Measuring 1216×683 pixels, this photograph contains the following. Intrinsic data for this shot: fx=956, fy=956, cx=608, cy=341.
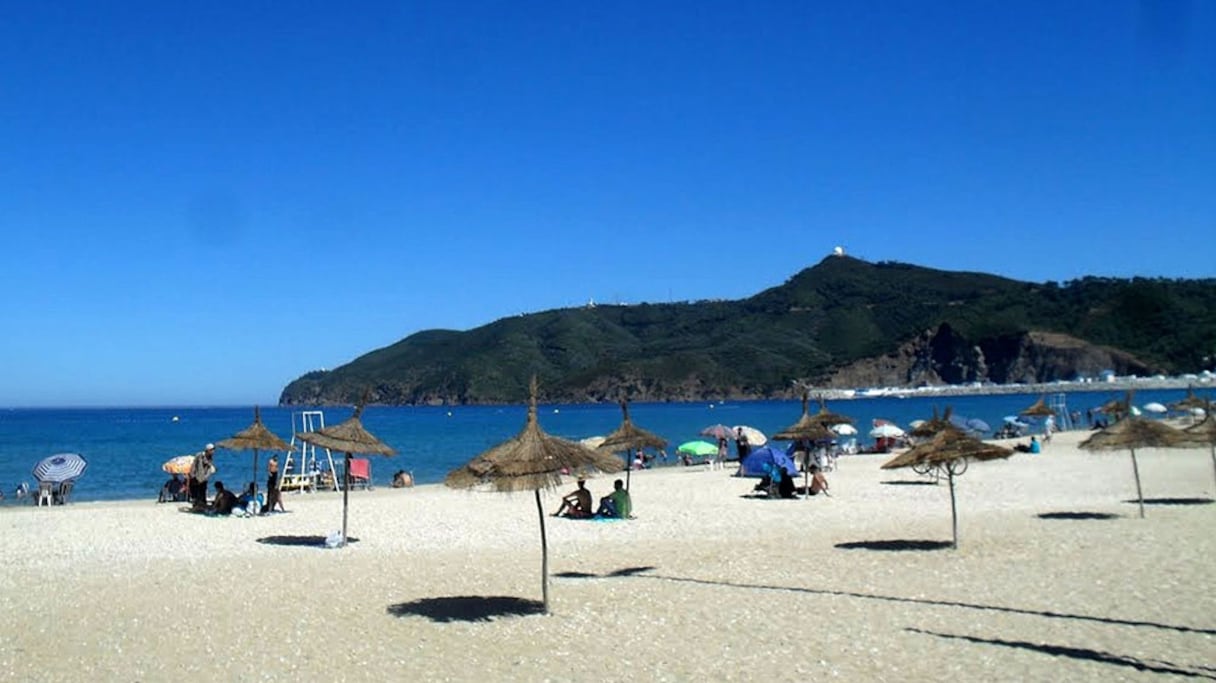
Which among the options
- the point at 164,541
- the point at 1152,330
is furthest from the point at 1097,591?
the point at 1152,330

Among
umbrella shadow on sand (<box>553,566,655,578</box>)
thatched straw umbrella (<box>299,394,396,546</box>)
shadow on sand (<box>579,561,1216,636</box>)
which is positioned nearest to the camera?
shadow on sand (<box>579,561,1216,636</box>)

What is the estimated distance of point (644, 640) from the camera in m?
8.59

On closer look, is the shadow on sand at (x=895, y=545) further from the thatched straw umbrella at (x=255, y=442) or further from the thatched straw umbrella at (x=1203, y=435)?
the thatched straw umbrella at (x=255, y=442)

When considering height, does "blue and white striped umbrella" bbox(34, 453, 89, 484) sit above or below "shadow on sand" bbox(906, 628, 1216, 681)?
above

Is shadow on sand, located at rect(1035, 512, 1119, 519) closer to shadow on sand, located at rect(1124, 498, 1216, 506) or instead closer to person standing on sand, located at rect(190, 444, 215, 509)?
shadow on sand, located at rect(1124, 498, 1216, 506)

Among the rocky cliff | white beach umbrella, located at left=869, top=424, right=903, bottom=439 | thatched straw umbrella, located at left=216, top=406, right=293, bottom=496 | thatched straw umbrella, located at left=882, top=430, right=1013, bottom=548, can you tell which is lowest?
white beach umbrella, located at left=869, top=424, right=903, bottom=439

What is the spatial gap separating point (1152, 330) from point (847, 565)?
Answer: 468 ft

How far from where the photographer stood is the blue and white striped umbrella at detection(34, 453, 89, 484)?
2438cm

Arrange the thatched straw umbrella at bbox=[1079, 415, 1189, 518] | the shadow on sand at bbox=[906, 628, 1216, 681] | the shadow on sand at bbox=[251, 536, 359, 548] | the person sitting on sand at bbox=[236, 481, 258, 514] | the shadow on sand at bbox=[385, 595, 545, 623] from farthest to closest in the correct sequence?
the person sitting on sand at bbox=[236, 481, 258, 514]
the thatched straw umbrella at bbox=[1079, 415, 1189, 518]
the shadow on sand at bbox=[251, 536, 359, 548]
the shadow on sand at bbox=[385, 595, 545, 623]
the shadow on sand at bbox=[906, 628, 1216, 681]

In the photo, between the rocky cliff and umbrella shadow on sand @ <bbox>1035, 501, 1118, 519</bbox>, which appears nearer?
umbrella shadow on sand @ <bbox>1035, 501, 1118, 519</bbox>

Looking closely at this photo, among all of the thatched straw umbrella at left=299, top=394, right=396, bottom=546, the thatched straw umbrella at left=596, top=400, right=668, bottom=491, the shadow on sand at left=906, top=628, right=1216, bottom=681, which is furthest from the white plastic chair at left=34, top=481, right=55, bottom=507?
the shadow on sand at left=906, top=628, right=1216, bottom=681

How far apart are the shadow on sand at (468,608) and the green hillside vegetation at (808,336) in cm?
12766

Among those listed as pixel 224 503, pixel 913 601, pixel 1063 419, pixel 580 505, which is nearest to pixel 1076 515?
pixel 913 601

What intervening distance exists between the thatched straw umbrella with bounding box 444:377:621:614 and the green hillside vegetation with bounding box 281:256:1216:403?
128782mm
